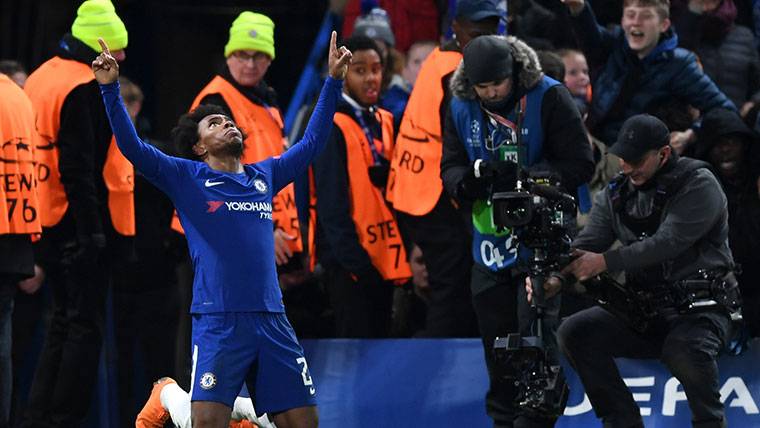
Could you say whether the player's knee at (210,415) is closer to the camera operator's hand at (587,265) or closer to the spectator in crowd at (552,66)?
the camera operator's hand at (587,265)

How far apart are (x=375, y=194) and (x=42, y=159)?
1.98 m

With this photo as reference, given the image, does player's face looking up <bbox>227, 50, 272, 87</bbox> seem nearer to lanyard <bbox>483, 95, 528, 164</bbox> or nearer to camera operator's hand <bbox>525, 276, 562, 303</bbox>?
lanyard <bbox>483, 95, 528, 164</bbox>

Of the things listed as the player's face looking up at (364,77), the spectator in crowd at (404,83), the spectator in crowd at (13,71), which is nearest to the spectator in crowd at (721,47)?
the spectator in crowd at (404,83)

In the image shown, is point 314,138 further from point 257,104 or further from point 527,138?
point 257,104

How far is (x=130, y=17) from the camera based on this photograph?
1551 cm

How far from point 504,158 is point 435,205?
1.03 metres

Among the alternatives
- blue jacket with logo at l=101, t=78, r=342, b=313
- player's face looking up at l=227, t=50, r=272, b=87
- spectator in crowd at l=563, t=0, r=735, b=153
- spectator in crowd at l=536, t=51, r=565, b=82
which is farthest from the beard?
spectator in crowd at l=563, t=0, r=735, b=153

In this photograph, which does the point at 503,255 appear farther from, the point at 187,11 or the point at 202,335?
the point at 187,11

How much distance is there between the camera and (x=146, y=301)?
420 inches

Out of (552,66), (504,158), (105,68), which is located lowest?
(504,158)

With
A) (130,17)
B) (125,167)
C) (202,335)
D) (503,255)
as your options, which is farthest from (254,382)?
(130,17)

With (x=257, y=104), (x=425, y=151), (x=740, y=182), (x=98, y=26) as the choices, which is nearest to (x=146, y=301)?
(x=257, y=104)

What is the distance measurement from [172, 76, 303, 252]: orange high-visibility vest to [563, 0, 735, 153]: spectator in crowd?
189 centimetres

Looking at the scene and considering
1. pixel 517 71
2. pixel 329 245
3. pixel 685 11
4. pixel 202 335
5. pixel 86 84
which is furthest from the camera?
pixel 685 11
